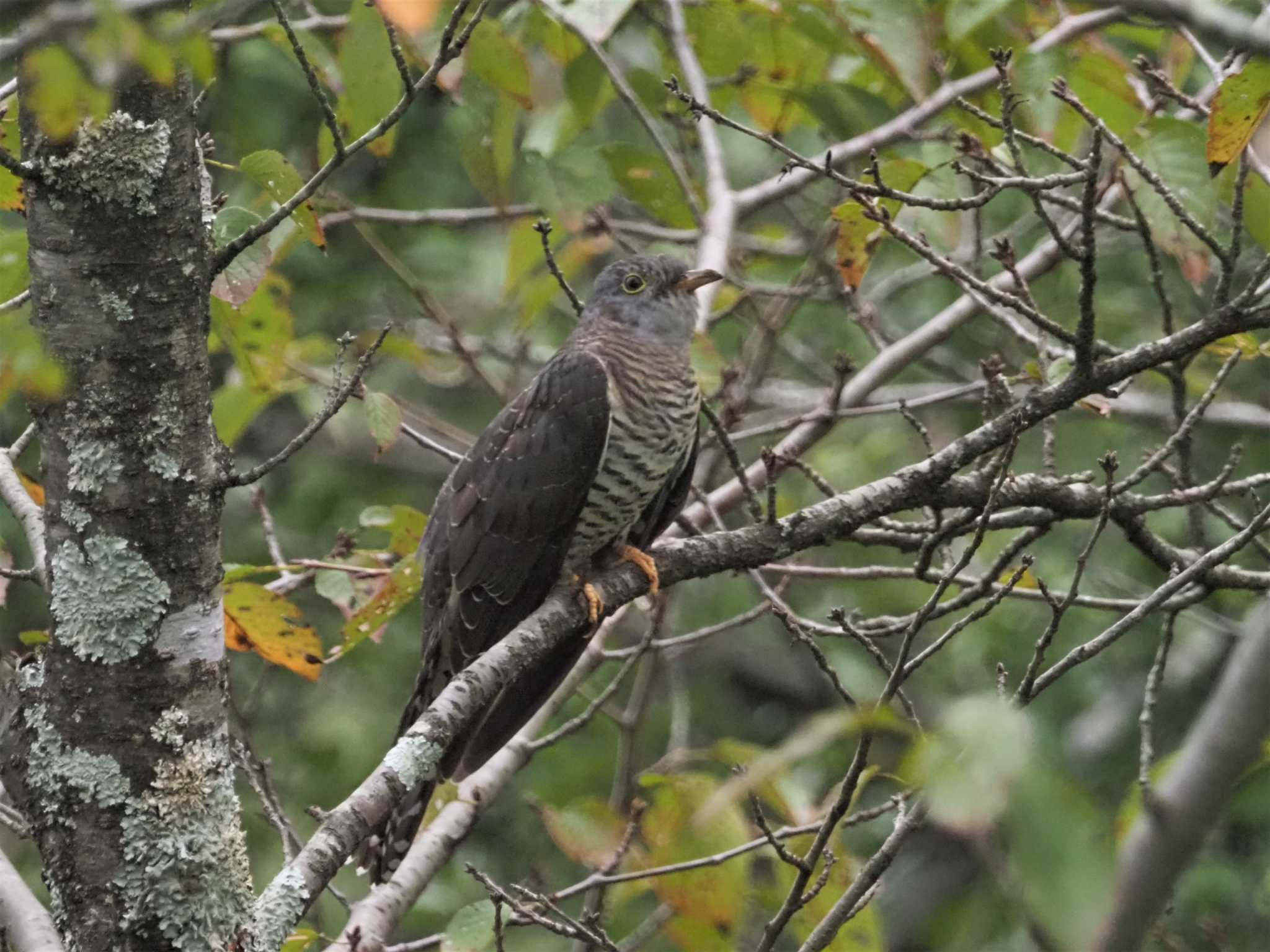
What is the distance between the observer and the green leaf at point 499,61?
3404mm

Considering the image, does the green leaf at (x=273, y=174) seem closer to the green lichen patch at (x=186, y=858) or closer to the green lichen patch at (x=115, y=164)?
the green lichen patch at (x=115, y=164)

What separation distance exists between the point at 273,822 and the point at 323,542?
4175 mm

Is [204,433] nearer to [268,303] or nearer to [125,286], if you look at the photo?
[125,286]

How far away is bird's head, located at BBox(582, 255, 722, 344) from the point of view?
434 centimetres

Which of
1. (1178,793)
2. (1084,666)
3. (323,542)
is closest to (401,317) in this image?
(323,542)

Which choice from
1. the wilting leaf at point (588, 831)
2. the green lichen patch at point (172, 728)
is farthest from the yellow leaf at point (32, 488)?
the wilting leaf at point (588, 831)

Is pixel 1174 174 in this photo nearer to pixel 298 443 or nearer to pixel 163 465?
pixel 298 443

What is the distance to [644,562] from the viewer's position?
3473 millimetres

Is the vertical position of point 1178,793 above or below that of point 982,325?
above

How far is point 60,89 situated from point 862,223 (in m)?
2.10

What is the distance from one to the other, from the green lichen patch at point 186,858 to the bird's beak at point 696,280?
7.81 feet

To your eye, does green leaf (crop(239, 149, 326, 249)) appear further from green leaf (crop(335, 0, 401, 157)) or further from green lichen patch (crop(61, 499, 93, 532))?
green lichen patch (crop(61, 499, 93, 532))

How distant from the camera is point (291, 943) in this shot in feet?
8.36

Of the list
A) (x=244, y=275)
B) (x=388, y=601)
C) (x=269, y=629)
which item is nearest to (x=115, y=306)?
(x=244, y=275)
